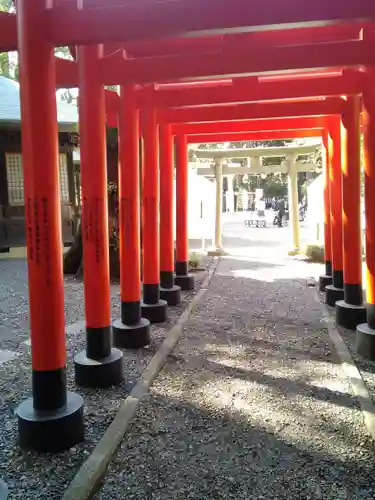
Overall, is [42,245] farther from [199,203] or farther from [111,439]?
[199,203]

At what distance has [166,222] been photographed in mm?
7191

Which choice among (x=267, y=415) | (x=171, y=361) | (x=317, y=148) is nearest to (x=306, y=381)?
(x=267, y=415)

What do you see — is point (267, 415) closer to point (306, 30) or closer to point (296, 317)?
point (296, 317)

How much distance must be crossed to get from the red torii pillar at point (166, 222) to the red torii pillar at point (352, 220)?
2638 mm

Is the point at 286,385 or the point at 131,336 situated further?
the point at 131,336

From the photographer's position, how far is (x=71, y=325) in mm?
6000

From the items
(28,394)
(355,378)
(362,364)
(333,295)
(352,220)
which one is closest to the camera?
(28,394)

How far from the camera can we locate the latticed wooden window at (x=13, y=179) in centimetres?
1055

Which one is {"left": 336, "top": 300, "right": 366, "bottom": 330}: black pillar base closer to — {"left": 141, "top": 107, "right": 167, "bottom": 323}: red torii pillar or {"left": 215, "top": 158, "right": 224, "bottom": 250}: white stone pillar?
{"left": 141, "top": 107, "right": 167, "bottom": 323}: red torii pillar

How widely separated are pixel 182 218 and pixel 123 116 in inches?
153

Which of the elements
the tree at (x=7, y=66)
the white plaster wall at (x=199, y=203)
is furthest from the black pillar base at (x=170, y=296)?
the tree at (x=7, y=66)

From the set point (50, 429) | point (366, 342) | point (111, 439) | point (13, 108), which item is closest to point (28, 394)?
point (50, 429)

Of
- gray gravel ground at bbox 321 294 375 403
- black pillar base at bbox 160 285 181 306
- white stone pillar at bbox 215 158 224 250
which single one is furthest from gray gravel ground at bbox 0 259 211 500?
white stone pillar at bbox 215 158 224 250

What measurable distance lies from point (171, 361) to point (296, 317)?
2383 millimetres
